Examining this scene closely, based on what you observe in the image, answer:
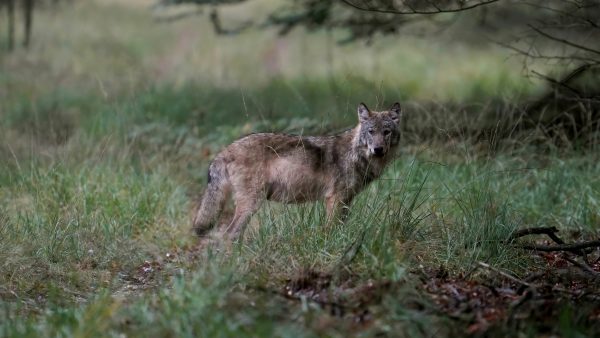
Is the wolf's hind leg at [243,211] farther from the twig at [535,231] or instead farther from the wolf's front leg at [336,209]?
the twig at [535,231]

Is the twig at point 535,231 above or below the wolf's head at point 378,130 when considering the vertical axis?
below

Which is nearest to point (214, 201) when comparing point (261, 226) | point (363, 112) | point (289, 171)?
point (289, 171)

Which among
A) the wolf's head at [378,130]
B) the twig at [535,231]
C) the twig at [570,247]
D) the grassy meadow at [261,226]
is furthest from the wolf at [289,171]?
the twig at [570,247]

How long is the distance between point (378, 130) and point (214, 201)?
5.54 feet

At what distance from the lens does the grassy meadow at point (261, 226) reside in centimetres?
541

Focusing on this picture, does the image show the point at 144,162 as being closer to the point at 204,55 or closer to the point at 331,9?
the point at 331,9

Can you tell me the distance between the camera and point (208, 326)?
520cm

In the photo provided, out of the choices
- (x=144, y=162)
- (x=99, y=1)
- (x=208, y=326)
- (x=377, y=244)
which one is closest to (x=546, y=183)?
(x=377, y=244)

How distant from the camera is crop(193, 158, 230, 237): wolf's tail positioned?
28.0ft

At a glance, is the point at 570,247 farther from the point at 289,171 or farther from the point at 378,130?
the point at 289,171

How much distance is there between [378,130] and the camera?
8.36m

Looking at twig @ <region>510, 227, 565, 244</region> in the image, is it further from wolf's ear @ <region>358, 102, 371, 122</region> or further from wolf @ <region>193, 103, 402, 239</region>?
wolf's ear @ <region>358, 102, 371, 122</region>

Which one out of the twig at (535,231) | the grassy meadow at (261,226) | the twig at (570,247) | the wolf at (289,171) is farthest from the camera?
the wolf at (289,171)

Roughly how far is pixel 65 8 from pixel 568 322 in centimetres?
2154
